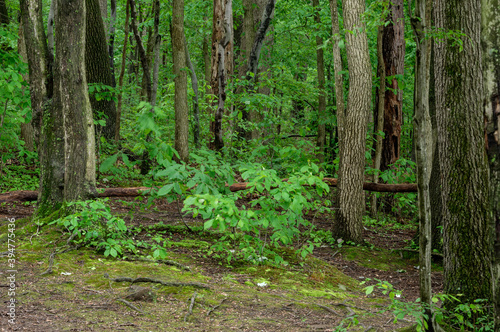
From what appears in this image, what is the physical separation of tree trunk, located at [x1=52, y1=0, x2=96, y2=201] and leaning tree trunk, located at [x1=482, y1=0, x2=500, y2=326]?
192 inches

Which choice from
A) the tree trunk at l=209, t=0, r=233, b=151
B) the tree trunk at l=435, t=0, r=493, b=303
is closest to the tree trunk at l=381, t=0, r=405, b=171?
the tree trunk at l=209, t=0, r=233, b=151

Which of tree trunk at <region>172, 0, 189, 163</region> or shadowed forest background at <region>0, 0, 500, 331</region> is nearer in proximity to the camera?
shadowed forest background at <region>0, 0, 500, 331</region>

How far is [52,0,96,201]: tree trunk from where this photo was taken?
18.0ft

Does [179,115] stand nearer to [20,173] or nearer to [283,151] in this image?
[20,173]

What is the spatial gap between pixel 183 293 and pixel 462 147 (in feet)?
10.3

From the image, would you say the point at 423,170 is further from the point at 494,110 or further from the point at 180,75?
the point at 180,75

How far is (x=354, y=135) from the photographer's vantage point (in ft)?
24.9

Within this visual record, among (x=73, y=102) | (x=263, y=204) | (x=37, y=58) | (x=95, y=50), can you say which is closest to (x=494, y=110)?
(x=263, y=204)

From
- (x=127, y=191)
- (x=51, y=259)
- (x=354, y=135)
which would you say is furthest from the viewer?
(x=354, y=135)

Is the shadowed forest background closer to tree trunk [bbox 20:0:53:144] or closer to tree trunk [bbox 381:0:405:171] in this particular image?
tree trunk [bbox 20:0:53:144]

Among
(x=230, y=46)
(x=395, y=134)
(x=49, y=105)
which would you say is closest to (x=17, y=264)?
(x=49, y=105)

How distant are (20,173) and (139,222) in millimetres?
5078

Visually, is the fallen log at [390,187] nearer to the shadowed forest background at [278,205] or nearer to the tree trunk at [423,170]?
the shadowed forest background at [278,205]

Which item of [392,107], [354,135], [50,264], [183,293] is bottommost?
[183,293]
